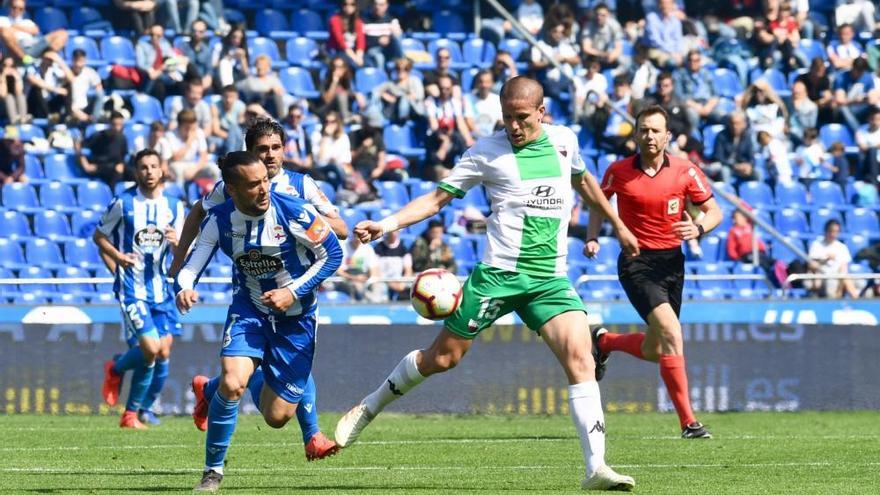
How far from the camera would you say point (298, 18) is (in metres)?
24.0

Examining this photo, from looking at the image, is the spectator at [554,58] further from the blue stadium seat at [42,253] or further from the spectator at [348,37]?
the blue stadium seat at [42,253]

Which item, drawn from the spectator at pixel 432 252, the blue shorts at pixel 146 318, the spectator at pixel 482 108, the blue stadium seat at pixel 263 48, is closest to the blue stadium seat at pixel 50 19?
the blue stadium seat at pixel 263 48

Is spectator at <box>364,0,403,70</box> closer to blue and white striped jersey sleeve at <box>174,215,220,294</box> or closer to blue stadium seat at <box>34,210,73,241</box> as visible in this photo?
blue stadium seat at <box>34,210,73,241</box>

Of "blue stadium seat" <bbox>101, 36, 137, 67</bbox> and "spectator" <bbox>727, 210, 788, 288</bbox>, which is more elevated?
"blue stadium seat" <bbox>101, 36, 137, 67</bbox>

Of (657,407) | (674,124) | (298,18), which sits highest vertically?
(298,18)

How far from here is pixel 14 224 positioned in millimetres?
19688

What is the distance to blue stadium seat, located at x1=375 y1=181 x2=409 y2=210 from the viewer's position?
2080cm

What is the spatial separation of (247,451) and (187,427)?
2545 millimetres

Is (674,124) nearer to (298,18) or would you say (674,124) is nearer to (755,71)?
(755,71)

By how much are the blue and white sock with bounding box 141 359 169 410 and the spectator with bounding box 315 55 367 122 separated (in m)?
8.05

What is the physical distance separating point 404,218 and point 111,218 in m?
5.74

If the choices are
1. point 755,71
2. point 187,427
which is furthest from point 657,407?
point 755,71

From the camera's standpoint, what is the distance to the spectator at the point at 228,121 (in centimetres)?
2069

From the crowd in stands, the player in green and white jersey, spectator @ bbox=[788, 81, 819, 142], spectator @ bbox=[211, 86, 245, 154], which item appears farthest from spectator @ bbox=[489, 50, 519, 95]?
the player in green and white jersey
